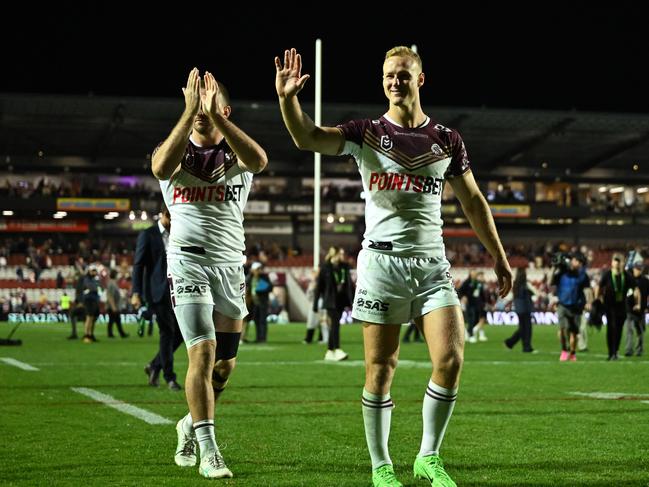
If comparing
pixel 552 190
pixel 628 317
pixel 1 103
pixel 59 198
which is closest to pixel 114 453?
pixel 628 317

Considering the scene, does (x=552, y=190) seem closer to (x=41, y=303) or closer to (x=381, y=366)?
(x=41, y=303)

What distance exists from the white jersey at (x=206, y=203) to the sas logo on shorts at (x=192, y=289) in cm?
18

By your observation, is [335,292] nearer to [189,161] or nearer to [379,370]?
[189,161]

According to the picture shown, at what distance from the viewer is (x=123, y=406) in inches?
408

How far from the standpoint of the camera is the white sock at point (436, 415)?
223 inches

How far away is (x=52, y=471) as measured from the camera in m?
6.49

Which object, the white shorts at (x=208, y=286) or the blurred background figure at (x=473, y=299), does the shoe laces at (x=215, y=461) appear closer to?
the white shorts at (x=208, y=286)

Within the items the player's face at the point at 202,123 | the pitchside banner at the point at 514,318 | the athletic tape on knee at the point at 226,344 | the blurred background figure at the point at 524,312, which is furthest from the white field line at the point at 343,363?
the pitchside banner at the point at 514,318

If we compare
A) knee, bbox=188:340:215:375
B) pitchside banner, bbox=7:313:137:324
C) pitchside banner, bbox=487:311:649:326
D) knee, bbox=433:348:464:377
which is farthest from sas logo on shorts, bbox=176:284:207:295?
pitchside banner, bbox=487:311:649:326

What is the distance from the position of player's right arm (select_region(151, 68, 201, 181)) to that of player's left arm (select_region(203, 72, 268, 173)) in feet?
0.21

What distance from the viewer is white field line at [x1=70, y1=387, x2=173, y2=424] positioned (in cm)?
927

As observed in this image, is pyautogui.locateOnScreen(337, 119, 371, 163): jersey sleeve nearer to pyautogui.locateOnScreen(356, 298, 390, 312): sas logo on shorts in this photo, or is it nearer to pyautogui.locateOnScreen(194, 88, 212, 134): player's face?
pyautogui.locateOnScreen(356, 298, 390, 312): sas logo on shorts

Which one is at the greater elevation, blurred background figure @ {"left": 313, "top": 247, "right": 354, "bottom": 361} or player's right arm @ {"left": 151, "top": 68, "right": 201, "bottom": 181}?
player's right arm @ {"left": 151, "top": 68, "right": 201, "bottom": 181}

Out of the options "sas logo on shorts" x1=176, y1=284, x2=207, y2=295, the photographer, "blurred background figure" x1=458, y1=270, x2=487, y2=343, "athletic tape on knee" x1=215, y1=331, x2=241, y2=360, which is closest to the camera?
"sas logo on shorts" x1=176, y1=284, x2=207, y2=295
